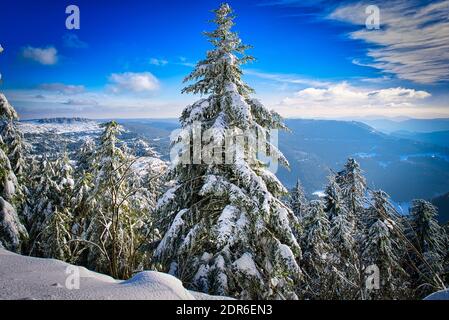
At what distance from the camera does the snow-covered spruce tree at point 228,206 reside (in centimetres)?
752

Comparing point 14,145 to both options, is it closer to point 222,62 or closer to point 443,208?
point 222,62

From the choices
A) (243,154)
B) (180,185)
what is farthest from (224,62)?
(180,185)

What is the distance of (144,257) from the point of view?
30.0 ft

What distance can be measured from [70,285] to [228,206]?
4.64 metres

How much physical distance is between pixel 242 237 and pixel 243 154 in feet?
7.64

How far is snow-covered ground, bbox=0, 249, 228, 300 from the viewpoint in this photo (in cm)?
344

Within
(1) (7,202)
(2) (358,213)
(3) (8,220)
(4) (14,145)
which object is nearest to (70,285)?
(2) (358,213)

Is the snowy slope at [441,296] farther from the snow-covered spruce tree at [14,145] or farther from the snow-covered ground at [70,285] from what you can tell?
the snow-covered spruce tree at [14,145]

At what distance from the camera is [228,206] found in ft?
25.6

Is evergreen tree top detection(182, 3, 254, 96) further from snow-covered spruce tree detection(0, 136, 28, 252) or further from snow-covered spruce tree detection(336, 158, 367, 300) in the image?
snow-covered spruce tree detection(0, 136, 28, 252)

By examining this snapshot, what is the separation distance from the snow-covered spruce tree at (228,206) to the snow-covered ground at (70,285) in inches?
119

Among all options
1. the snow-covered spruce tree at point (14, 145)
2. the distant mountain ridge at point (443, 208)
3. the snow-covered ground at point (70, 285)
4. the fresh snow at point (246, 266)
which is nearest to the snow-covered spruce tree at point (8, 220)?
the snow-covered ground at point (70, 285)

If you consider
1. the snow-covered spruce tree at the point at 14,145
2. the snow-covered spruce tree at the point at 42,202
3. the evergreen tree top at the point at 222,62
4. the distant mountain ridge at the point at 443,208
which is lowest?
the distant mountain ridge at the point at 443,208
